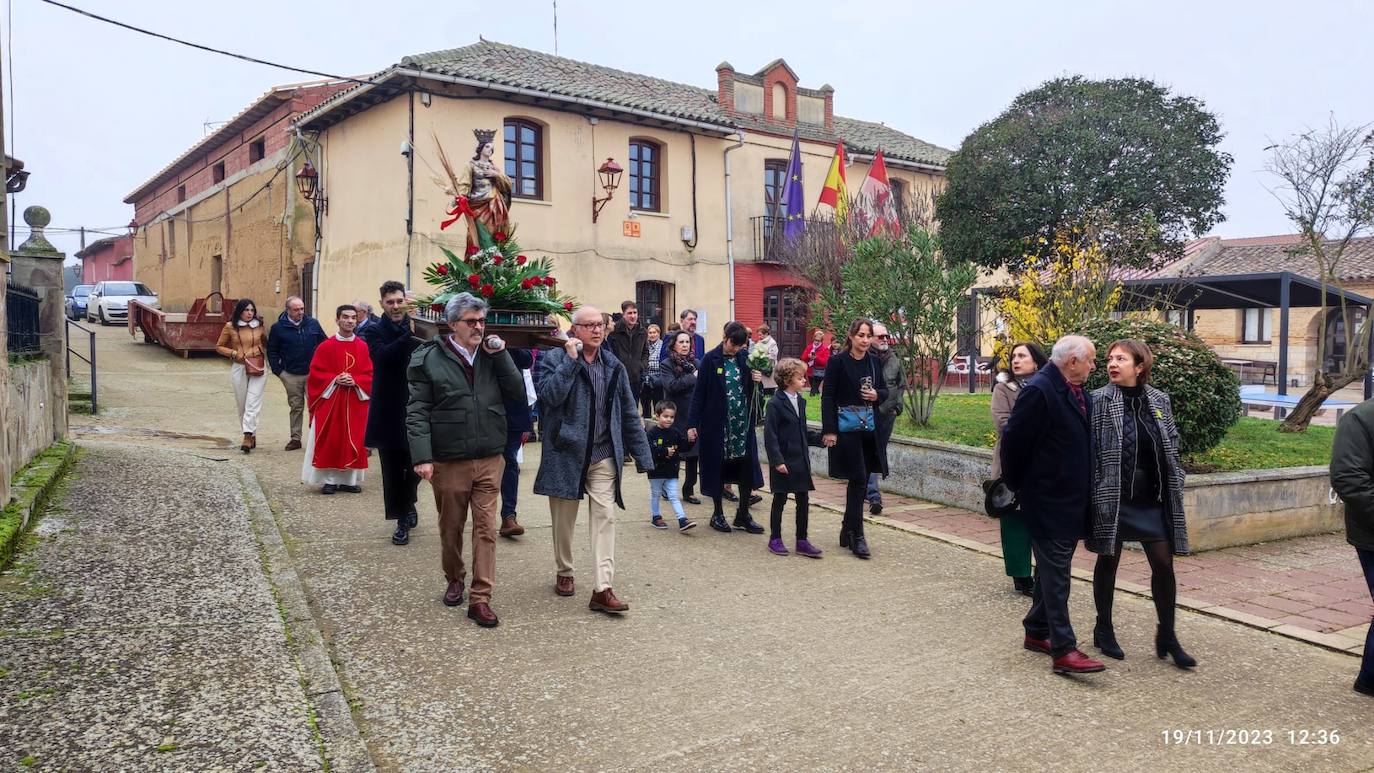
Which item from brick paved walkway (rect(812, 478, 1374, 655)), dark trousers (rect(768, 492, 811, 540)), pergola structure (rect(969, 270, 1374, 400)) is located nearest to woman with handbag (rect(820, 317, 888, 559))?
dark trousers (rect(768, 492, 811, 540))

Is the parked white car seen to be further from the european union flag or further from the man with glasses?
the man with glasses

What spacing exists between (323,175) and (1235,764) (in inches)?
816

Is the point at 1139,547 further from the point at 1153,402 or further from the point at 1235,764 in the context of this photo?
the point at 1235,764

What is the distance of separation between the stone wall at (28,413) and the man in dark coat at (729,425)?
16.3ft

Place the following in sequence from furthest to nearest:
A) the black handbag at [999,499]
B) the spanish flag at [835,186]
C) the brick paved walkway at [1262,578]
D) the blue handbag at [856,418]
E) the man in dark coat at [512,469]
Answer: the spanish flag at [835,186]
the blue handbag at [856,418]
the man in dark coat at [512,469]
the brick paved walkway at [1262,578]
the black handbag at [999,499]

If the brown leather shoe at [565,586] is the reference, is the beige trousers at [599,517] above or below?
above

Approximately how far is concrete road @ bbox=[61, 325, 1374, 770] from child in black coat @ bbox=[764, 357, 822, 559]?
27 centimetres

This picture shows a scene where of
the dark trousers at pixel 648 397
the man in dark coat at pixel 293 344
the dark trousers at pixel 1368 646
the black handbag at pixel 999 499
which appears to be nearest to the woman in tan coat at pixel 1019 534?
the black handbag at pixel 999 499

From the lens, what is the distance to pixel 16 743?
139 inches

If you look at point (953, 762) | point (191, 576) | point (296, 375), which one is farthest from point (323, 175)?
point (953, 762)

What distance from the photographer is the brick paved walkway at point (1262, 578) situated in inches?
226

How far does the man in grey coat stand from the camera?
18.2 ft

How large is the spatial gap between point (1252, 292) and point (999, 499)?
15498mm

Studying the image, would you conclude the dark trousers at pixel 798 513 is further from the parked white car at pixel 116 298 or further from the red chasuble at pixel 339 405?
the parked white car at pixel 116 298
